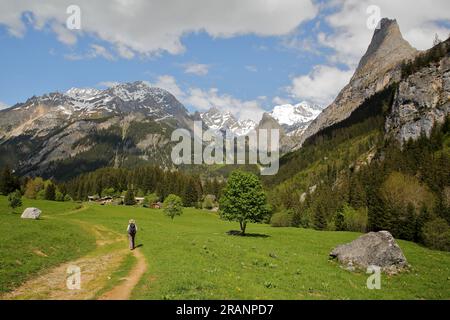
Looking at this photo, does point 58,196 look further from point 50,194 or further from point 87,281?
point 87,281

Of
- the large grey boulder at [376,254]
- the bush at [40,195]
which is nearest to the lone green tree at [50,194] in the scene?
the bush at [40,195]

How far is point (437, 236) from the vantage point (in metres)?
63.6

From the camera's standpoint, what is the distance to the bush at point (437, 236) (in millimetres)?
61938

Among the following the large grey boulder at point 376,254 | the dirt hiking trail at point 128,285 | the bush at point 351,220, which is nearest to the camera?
the dirt hiking trail at point 128,285

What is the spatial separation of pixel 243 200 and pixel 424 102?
551 feet

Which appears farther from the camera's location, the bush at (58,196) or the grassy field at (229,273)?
the bush at (58,196)

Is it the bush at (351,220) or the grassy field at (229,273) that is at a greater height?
the grassy field at (229,273)

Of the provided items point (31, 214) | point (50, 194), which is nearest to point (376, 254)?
point (31, 214)

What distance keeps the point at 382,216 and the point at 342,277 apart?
7041cm

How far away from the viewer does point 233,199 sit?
6388 cm

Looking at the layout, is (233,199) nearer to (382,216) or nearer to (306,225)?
(382,216)

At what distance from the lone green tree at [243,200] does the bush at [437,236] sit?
1208 inches

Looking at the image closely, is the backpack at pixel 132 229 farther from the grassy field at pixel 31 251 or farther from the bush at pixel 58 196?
the bush at pixel 58 196
